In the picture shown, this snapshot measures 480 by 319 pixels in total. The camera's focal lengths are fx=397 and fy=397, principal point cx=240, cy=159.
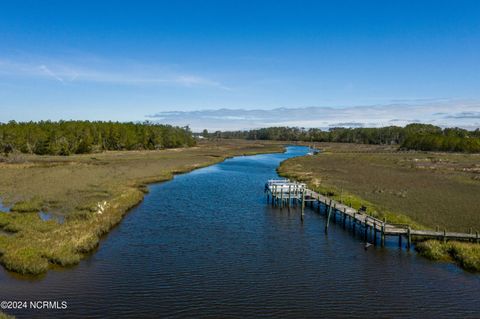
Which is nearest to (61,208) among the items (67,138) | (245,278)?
(245,278)

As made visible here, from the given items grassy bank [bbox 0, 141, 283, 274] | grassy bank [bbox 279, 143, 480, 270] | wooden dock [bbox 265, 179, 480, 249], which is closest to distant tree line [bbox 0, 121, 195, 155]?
grassy bank [bbox 0, 141, 283, 274]

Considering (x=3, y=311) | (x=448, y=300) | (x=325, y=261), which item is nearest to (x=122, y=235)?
(x=3, y=311)

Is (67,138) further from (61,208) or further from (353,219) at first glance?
(353,219)

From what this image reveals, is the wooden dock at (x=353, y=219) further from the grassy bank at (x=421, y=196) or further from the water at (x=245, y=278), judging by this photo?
the water at (x=245, y=278)

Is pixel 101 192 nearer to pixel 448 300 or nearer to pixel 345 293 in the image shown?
pixel 345 293

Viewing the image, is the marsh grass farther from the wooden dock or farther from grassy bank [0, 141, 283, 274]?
grassy bank [0, 141, 283, 274]

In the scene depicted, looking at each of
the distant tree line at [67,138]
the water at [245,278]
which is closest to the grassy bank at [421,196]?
the water at [245,278]
